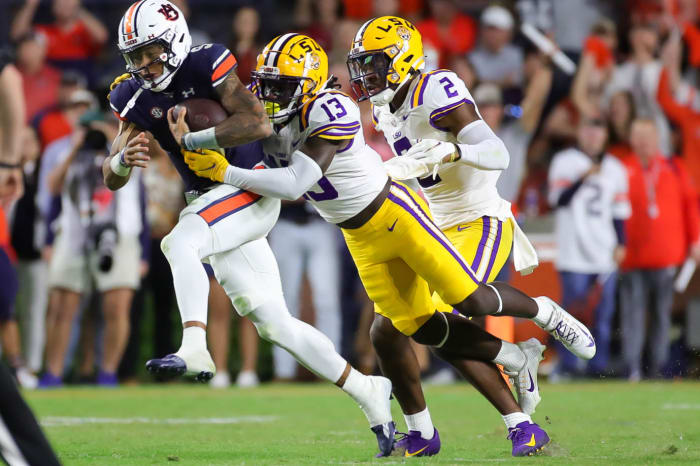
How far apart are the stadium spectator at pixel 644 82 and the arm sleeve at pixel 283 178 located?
7.54 metres

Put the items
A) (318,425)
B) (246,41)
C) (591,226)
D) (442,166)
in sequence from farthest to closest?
(246,41) → (591,226) → (318,425) → (442,166)

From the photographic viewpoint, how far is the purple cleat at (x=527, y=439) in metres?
5.32

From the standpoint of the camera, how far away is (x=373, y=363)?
10.7m

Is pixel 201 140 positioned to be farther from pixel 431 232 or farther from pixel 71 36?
Result: pixel 71 36

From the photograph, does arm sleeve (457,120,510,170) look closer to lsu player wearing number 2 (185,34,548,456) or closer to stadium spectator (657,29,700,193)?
lsu player wearing number 2 (185,34,548,456)

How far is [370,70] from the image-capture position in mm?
5699

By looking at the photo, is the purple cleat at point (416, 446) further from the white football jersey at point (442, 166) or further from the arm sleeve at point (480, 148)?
the arm sleeve at point (480, 148)

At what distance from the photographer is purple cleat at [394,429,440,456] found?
554cm

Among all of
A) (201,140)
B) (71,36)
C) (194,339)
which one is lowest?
(194,339)

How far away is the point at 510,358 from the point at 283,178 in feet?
4.65

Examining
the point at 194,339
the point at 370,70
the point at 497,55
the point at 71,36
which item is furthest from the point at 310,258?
the point at 194,339

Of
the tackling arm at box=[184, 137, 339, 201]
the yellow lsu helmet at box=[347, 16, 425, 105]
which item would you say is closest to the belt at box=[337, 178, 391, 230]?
the tackling arm at box=[184, 137, 339, 201]

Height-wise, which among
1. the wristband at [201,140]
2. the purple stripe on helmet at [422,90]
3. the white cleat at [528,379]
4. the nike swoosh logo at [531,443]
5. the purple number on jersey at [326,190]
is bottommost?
the nike swoosh logo at [531,443]

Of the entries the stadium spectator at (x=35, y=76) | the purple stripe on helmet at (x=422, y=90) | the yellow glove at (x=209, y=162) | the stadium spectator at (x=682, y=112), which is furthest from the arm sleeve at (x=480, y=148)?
the stadium spectator at (x=682, y=112)
